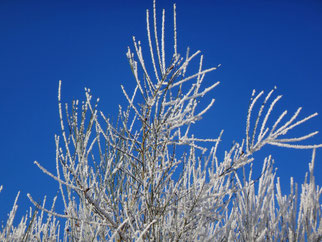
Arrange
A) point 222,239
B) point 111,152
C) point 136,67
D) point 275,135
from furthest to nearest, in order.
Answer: point 222,239 → point 111,152 → point 136,67 → point 275,135

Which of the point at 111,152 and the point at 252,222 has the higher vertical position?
the point at 111,152

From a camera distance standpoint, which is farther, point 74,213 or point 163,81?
point 74,213

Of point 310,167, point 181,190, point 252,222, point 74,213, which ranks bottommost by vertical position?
point 74,213

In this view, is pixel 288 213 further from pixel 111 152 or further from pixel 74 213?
pixel 74 213

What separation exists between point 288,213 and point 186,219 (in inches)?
38.6

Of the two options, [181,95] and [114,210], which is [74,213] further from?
[181,95]

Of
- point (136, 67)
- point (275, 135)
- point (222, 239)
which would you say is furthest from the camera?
point (222, 239)

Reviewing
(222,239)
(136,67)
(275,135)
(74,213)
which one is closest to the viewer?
(275,135)

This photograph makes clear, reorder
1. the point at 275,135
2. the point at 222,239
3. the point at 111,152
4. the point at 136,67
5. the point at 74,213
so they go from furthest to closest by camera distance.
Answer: the point at 222,239 < the point at 111,152 < the point at 74,213 < the point at 136,67 < the point at 275,135

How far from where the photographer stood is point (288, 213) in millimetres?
2629

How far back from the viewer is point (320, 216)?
2.44 m

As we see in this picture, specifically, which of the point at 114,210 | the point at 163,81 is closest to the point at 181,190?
the point at 114,210

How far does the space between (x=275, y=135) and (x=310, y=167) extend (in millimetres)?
948

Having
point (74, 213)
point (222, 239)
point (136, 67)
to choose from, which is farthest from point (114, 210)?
point (136, 67)
